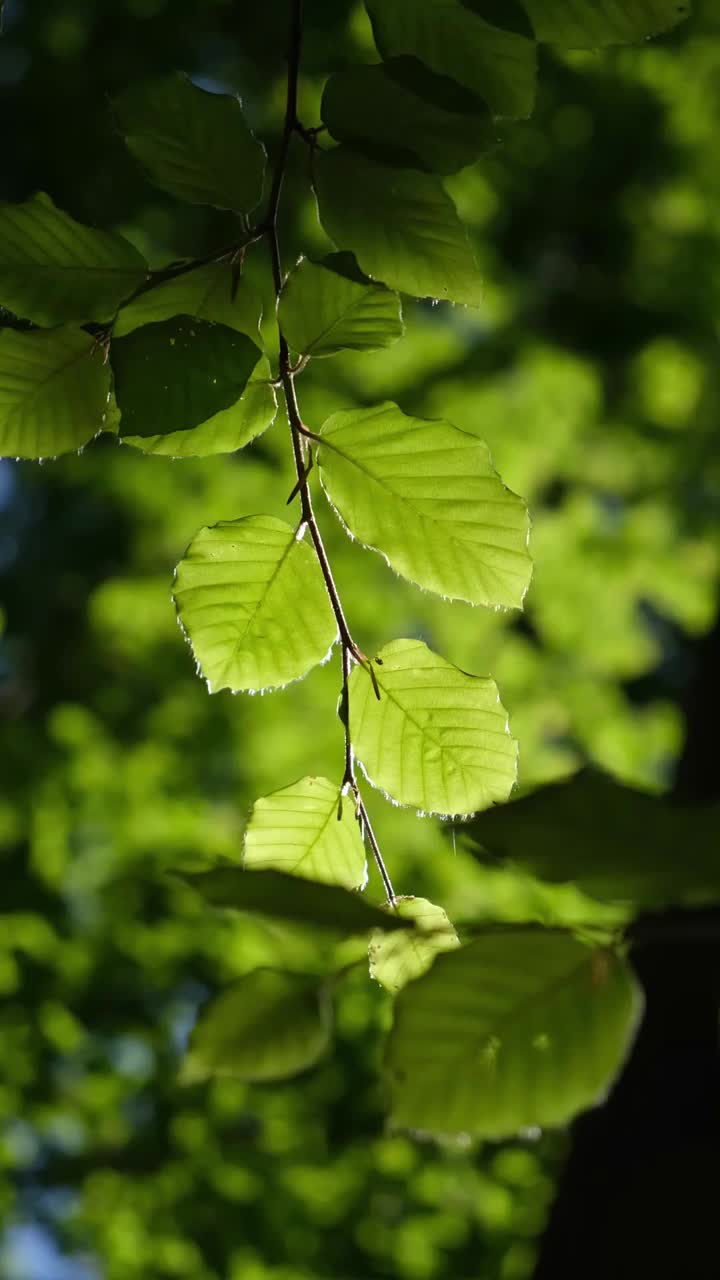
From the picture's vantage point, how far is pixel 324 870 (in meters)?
0.72

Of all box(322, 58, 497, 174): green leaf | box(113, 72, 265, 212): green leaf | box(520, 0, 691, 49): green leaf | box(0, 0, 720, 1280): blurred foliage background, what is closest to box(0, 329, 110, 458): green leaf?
box(113, 72, 265, 212): green leaf

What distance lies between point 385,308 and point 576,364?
14.1 feet

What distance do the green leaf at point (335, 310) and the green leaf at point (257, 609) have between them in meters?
0.13

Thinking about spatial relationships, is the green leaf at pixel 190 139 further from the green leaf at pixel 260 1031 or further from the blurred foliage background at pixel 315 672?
the blurred foliage background at pixel 315 672

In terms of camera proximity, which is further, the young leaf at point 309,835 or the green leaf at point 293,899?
the young leaf at point 309,835

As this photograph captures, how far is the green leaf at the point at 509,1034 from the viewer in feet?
1.43

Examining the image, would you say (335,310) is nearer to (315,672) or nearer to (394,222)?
(394,222)

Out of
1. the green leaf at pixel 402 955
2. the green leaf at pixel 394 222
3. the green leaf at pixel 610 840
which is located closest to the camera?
the green leaf at pixel 610 840

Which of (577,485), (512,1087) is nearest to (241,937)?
(577,485)

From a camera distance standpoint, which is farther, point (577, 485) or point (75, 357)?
point (577, 485)

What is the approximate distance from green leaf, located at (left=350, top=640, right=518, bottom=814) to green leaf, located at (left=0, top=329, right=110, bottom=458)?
268mm

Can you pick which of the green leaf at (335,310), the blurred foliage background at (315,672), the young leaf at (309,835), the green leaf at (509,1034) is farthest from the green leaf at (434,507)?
the blurred foliage background at (315,672)

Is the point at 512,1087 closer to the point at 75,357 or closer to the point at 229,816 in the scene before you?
the point at 75,357

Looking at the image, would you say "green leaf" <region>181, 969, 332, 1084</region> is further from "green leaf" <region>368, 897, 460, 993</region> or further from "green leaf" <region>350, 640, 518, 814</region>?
"green leaf" <region>350, 640, 518, 814</region>
